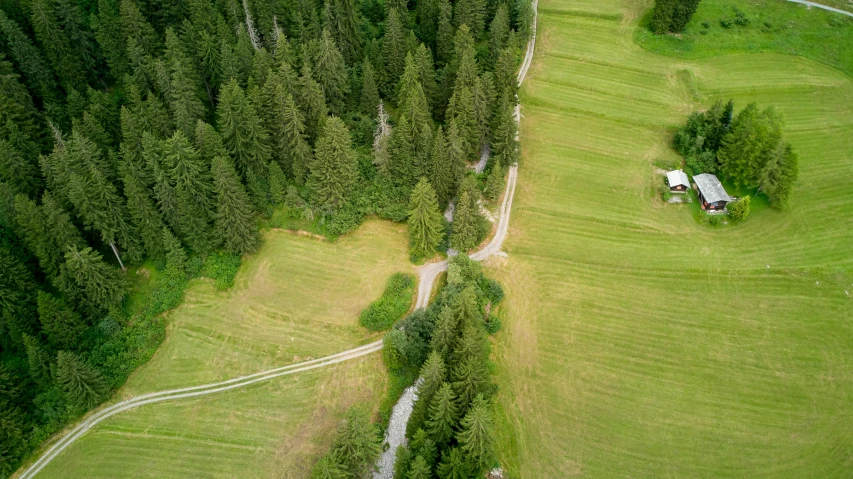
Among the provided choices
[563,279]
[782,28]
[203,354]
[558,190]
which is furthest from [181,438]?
[782,28]

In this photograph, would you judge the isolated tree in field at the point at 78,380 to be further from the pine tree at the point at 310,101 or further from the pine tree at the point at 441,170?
the pine tree at the point at 441,170

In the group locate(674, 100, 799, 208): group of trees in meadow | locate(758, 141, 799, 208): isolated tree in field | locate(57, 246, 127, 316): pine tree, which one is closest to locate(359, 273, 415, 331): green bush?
locate(57, 246, 127, 316): pine tree

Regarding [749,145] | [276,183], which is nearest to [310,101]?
[276,183]

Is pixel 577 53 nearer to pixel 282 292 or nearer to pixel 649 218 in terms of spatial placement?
pixel 649 218

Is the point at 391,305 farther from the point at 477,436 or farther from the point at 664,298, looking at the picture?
the point at 664,298

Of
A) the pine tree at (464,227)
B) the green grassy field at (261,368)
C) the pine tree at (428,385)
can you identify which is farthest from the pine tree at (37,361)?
the pine tree at (464,227)

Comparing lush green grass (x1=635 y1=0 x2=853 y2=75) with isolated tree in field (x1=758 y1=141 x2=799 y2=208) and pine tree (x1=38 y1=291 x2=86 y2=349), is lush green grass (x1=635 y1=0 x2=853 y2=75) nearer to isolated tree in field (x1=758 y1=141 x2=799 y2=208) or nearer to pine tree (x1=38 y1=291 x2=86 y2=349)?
isolated tree in field (x1=758 y1=141 x2=799 y2=208)
